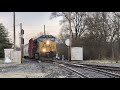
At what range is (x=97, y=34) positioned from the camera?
24.7 metres

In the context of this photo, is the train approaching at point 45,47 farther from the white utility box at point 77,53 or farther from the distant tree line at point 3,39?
the distant tree line at point 3,39

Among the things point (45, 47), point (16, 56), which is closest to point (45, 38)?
point (45, 47)

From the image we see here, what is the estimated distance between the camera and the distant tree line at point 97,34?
915 inches

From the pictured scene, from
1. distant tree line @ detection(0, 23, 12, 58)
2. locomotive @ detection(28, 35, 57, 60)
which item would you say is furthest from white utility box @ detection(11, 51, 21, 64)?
locomotive @ detection(28, 35, 57, 60)

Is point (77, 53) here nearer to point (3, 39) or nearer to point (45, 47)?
point (45, 47)

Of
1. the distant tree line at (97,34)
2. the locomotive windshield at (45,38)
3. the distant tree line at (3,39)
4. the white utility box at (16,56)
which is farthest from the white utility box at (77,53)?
the distant tree line at (3,39)

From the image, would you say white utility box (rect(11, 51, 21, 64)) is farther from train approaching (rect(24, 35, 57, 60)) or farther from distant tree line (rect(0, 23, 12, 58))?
train approaching (rect(24, 35, 57, 60))

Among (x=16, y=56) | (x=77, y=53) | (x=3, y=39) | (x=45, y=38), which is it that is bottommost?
(x=16, y=56)
